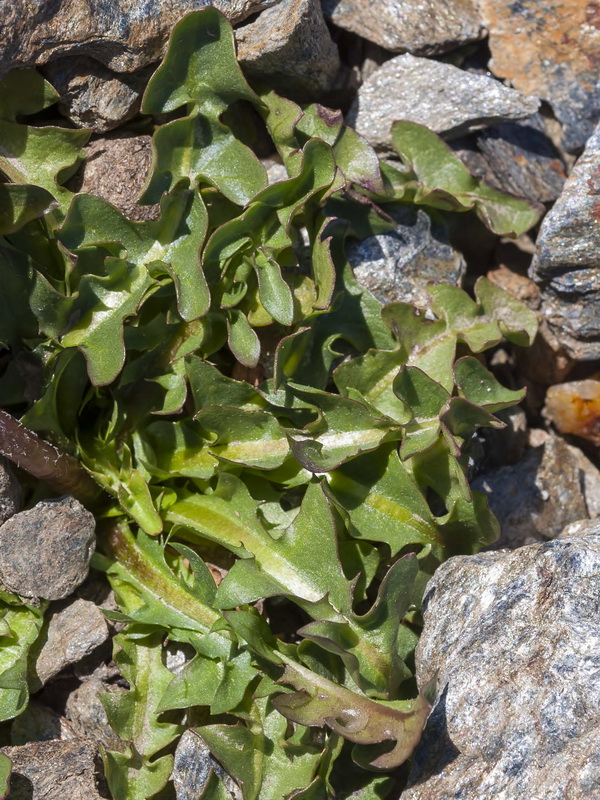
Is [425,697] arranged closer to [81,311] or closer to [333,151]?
[81,311]

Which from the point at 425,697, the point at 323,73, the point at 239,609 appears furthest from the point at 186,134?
the point at 425,697

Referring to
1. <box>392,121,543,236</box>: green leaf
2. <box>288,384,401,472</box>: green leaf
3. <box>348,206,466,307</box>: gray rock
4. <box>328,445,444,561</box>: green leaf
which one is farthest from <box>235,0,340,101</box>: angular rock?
<box>328,445,444,561</box>: green leaf

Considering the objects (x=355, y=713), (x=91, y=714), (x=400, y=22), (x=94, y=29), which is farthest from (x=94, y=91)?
(x=355, y=713)

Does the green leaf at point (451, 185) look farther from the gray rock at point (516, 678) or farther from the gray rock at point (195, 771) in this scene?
the gray rock at point (195, 771)

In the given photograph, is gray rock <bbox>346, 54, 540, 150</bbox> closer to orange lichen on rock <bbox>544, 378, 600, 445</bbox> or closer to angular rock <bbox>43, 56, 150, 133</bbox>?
angular rock <bbox>43, 56, 150, 133</bbox>

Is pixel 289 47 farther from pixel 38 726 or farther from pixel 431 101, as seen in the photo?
pixel 38 726

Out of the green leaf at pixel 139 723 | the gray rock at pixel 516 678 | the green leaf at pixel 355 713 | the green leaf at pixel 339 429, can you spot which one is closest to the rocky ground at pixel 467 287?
the gray rock at pixel 516 678
